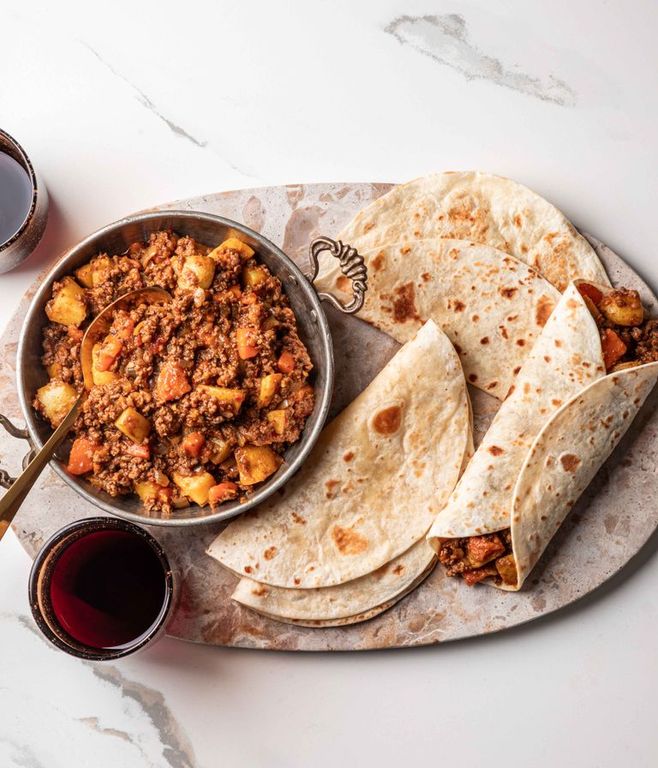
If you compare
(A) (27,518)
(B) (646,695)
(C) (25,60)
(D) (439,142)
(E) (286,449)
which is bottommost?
(A) (27,518)

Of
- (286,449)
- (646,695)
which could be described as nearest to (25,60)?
(286,449)

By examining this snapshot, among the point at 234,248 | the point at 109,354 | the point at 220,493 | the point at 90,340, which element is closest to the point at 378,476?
the point at 220,493

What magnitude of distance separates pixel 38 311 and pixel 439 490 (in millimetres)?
2172

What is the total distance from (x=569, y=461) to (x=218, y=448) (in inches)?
66.9

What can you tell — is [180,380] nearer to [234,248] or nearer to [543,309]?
[234,248]

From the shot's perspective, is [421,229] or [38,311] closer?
A: [38,311]

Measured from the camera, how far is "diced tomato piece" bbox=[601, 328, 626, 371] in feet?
13.8

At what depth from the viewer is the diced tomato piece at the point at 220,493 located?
403 centimetres

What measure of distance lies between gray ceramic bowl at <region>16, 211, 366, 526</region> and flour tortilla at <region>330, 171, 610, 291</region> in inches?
10.5

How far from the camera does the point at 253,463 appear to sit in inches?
159

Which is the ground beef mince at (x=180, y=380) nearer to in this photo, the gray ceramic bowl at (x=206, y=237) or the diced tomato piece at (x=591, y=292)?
the gray ceramic bowl at (x=206, y=237)

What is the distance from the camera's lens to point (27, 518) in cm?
447

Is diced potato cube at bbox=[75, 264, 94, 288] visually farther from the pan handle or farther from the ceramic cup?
the pan handle

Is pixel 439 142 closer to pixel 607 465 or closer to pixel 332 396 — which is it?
pixel 332 396
